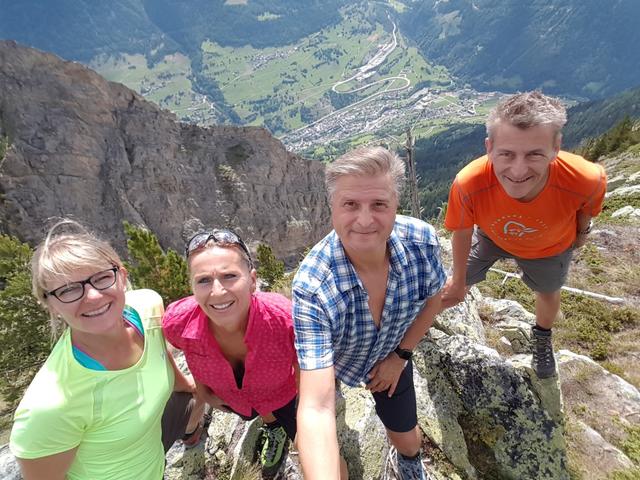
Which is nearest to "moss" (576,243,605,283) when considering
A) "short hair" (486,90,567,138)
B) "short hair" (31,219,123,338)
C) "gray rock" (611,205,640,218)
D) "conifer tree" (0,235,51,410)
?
"gray rock" (611,205,640,218)

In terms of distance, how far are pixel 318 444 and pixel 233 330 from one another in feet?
4.37

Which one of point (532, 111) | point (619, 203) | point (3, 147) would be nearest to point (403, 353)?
point (532, 111)

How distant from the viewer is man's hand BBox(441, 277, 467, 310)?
511 centimetres

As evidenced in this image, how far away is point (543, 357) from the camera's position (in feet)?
16.9

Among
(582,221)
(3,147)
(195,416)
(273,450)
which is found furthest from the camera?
(3,147)

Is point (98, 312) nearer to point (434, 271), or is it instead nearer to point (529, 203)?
point (434, 271)

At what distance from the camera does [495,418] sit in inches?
186

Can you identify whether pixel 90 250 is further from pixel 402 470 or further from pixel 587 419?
pixel 587 419

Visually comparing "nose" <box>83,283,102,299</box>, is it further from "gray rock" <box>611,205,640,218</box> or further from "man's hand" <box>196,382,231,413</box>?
"gray rock" <box>611,205,640,218</box>

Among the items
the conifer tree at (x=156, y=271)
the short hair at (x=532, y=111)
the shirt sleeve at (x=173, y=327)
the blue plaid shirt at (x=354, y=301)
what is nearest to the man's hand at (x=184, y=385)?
the shirt sleeve at (x=173, y=327)

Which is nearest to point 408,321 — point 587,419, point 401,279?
point 401,279

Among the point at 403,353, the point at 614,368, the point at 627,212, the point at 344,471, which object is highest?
the point at 403,353

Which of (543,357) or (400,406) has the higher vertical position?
(400,406)

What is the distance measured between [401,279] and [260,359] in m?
1.54
